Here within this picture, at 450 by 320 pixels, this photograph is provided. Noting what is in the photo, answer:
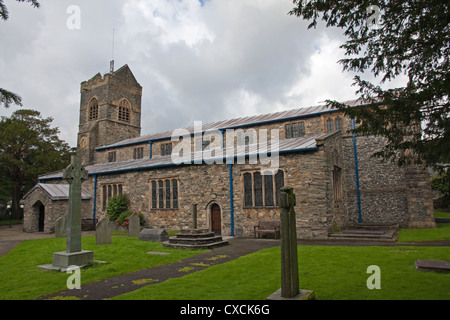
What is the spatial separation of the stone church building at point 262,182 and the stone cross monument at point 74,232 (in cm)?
519

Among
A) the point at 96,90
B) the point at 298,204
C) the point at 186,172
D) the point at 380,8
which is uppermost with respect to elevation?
the point at 96,90

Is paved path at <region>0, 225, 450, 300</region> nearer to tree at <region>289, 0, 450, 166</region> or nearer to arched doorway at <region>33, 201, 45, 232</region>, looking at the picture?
tree at <region>289, 0, 450, 166</region>

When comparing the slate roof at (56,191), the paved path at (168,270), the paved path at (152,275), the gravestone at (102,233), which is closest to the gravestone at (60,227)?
the paved path at (168,270)

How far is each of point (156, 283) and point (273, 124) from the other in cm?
1964

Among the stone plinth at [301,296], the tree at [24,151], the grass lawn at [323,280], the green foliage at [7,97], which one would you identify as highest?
the tree at [24,151]

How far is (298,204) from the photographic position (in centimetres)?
1525

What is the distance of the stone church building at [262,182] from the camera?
15430 millimetres

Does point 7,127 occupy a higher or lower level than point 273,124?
higher

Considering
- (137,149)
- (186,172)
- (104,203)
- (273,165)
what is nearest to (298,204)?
(273,165)

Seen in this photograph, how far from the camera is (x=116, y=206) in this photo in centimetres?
2164

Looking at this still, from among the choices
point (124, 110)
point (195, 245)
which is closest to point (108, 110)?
point (124, 110)

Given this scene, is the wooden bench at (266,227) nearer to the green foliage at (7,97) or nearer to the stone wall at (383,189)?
the stone wall at (383,189)
